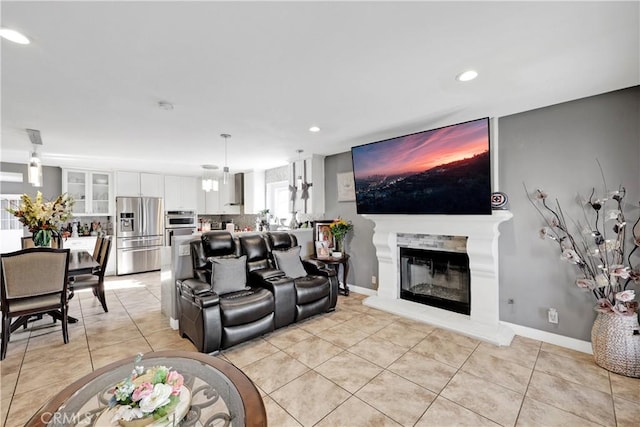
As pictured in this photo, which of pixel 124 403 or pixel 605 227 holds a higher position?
pixel 605 227

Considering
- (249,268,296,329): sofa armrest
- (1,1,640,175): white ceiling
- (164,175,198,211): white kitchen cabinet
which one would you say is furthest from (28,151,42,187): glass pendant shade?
(164,175,198,211): white kitchen cabinet

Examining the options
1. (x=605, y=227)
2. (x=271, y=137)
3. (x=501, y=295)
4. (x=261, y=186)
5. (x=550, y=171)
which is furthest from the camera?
(x=261, y=186)

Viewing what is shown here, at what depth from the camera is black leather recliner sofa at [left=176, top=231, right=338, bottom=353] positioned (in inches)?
104

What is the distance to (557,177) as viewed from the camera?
2.76 meters

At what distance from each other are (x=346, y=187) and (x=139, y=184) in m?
4.93

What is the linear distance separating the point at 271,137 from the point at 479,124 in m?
2.50

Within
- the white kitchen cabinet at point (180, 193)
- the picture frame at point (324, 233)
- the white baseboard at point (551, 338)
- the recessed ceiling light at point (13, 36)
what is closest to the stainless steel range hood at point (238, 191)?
the white kitchen cabinet at point (180, 193)

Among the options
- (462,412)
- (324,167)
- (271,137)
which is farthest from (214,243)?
(462,412)

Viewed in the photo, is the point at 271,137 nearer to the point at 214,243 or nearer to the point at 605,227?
the point at 214,243

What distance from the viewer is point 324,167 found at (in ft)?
16.5

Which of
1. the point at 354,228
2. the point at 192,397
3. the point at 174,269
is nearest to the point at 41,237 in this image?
the point at 174,269

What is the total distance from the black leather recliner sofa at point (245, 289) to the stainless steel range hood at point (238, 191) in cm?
313

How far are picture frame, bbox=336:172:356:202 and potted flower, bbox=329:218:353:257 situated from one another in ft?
1.32

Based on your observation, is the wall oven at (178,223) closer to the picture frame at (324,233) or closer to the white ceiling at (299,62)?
the white ceiling at (299,62)
